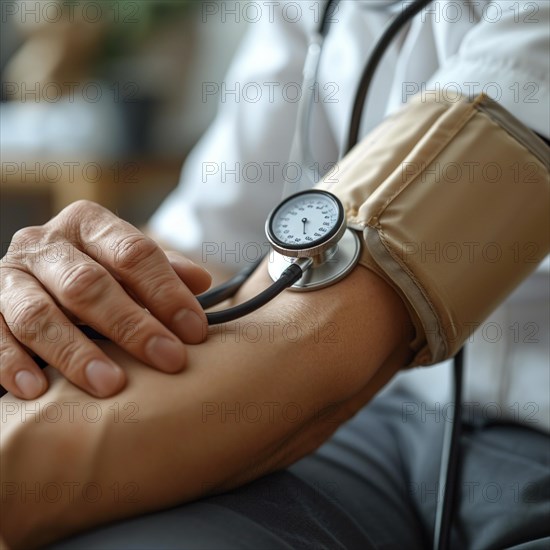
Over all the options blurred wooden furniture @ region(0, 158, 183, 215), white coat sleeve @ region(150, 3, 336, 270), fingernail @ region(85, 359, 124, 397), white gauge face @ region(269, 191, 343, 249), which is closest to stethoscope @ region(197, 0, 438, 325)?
white gauge face @ region(269, 191, 343, 249)

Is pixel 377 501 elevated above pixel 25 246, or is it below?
below

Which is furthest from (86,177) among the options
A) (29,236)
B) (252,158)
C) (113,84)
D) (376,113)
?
(29,236)

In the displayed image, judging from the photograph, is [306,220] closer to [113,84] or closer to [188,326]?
[188,326]

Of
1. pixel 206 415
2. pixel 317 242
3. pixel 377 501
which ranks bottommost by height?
pixel 377 501

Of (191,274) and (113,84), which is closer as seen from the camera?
(191,274)

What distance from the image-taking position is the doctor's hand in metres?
0.56

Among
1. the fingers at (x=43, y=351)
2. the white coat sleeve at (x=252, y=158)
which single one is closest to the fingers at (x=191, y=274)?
the fingers at (x=43, y=351)

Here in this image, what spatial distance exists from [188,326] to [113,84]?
2.14 m

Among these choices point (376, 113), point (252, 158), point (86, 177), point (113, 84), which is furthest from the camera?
point (113, 84)

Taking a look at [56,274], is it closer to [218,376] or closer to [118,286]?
[118,286]

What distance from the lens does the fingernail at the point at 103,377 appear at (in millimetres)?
543

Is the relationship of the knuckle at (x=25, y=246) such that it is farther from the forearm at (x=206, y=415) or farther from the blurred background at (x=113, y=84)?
the blurred background at (x=113, y=84)

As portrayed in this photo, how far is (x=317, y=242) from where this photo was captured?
64 cm

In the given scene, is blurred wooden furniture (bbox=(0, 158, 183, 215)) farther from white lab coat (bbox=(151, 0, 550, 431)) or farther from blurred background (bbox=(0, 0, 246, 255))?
white lab coat (bbox=(151, 0, 550, 431))
